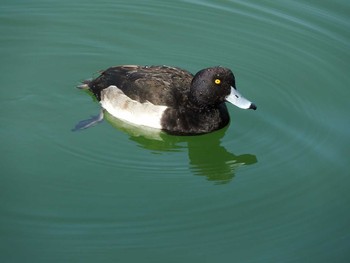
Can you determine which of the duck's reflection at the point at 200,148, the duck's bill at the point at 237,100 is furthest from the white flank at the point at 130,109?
the duck's bill at the point at 237,100

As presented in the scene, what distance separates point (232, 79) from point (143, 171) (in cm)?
169

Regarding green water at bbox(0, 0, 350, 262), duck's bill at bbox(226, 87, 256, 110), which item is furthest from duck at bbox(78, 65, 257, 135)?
green water at bbox(0, 0, 350, 262)

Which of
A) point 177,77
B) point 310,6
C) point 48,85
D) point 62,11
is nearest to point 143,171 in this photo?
point 177,77

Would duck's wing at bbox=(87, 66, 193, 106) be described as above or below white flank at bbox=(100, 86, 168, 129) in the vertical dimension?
above

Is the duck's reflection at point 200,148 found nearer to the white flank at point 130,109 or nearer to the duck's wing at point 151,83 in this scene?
the white flank at point 130,109

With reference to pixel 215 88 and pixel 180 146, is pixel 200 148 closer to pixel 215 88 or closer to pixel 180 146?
pixel 180 146

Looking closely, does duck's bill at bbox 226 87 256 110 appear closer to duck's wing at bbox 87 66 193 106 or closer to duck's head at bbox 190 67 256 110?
duck's head at bbox 190 67 256 110

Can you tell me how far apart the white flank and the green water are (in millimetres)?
197

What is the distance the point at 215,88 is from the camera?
9.36m

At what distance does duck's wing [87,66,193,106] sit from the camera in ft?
30.9

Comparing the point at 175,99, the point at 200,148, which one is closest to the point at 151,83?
the point at 175,99

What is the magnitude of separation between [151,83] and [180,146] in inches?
34.9

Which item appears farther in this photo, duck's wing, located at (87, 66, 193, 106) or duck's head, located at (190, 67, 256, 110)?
duck's wing, located at (87, 66, 193, 106)

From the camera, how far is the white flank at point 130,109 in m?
9.45
